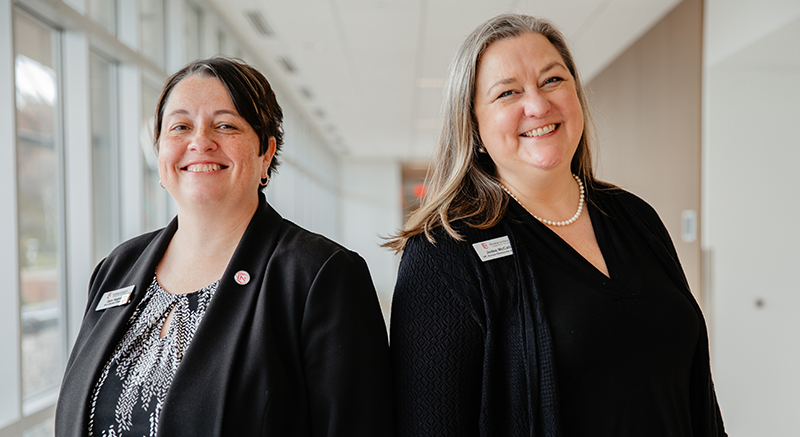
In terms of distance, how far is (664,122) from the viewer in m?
5.11

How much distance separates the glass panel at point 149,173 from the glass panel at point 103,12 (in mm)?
511

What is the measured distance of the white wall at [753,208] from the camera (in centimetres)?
347

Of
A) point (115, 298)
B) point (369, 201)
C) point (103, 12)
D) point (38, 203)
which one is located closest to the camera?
point (115, 298)

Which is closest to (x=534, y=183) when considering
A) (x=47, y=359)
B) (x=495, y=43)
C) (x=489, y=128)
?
(x=489, y=128)

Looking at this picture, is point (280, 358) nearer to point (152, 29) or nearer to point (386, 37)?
point (152, 29)

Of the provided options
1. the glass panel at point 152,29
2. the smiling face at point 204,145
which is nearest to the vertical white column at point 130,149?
the glass panel at point 152,29

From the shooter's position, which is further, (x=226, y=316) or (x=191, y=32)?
(x=191, y=32)

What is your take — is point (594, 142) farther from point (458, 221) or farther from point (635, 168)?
point (635, 168)

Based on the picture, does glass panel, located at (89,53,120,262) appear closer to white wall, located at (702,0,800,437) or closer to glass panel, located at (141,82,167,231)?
glass panel, located at (141,82,167,231)

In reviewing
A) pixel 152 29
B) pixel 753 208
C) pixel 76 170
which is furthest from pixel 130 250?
pixel 753 208

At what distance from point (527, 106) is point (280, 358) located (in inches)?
32.8

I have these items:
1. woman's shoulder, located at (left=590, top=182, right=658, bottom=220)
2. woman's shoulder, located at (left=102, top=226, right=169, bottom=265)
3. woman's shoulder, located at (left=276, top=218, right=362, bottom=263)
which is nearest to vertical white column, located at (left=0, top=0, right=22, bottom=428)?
woman's shoulder, located at (left=102, top=226, right=169, bottom=265)

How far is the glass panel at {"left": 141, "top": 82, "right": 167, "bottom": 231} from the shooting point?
3.96 metres

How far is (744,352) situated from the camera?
389cm
